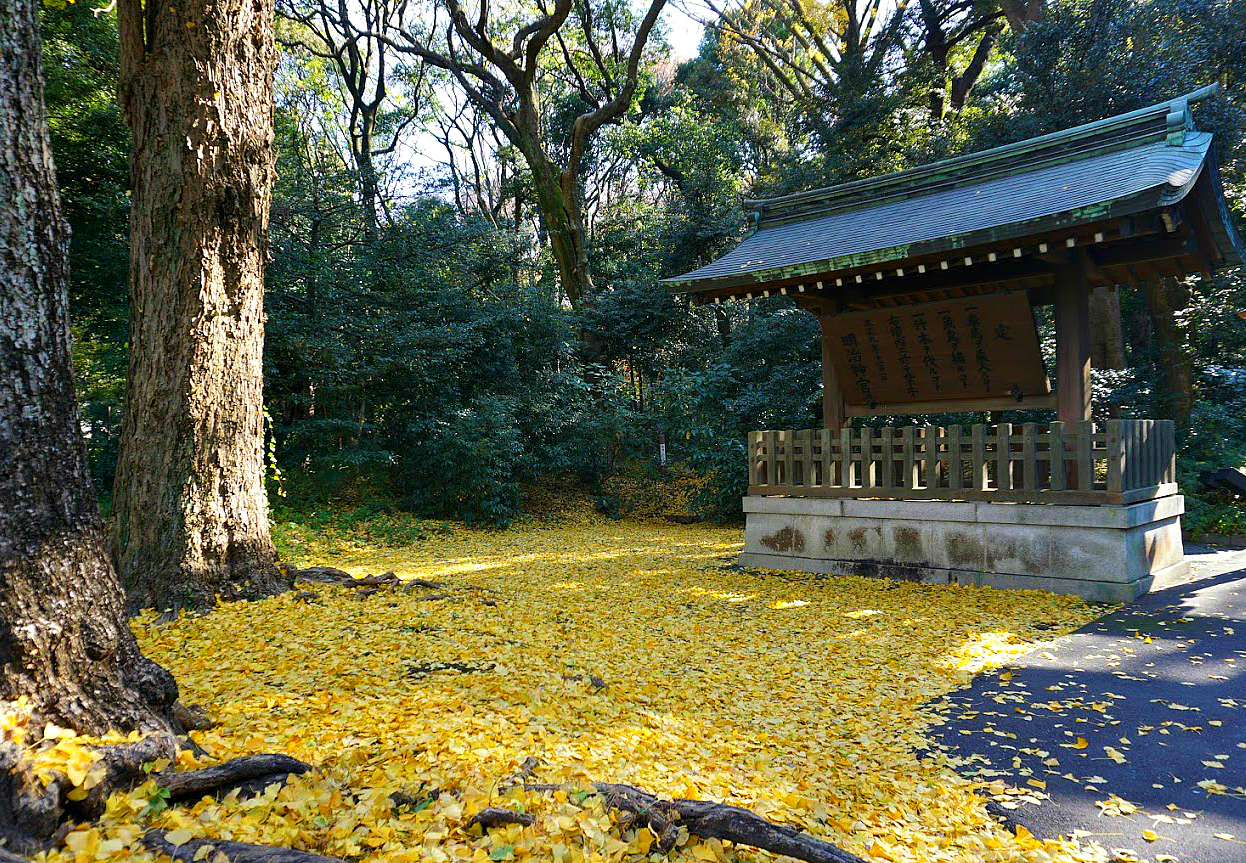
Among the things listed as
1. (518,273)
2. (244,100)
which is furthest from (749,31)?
(244,100)

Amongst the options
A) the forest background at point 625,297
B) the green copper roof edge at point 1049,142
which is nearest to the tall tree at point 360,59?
the forest background at point 625,297

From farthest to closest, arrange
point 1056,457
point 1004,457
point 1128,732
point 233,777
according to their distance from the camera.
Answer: point 1004,457
point 1056,457
point 1128,732
point 233,777

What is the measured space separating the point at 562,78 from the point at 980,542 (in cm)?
2065

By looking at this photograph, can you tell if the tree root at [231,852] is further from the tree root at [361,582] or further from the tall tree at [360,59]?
the tall tree at [360,59]

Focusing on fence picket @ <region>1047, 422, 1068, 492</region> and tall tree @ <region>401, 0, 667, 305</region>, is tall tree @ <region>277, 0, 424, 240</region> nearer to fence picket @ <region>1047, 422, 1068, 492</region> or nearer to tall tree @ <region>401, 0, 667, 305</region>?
tall tree @ <region>401, 0, 667, 305</region>

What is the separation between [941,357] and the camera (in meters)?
7.89

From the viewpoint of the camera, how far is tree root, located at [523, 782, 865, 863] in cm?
222

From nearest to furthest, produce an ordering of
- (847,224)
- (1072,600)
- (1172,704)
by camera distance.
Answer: (1172,704), (1072,600), (847,224)

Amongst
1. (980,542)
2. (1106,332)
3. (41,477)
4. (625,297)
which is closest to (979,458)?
(980,542)

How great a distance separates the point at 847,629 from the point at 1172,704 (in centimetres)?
210

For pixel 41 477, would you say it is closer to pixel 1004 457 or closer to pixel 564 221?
pixel 1004 457

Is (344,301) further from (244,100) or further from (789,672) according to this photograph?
(789,672)

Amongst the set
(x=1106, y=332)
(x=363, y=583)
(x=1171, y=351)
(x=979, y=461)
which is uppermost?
(x=1106, y=332)

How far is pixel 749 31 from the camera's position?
65.2 feet
